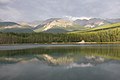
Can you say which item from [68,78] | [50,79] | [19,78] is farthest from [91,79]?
[19,78]

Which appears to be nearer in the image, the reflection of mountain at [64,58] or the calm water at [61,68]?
the calm water at [61,68]

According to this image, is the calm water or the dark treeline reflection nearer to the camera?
the calm water

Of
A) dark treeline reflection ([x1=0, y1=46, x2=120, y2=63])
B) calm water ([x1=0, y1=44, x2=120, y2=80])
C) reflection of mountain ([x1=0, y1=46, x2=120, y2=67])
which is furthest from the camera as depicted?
dark treeline reflection ([x1=0, y1=46, x2=120, y2=63])

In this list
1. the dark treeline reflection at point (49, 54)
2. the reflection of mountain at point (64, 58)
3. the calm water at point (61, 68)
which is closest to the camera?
the calm water at point (61, 68)

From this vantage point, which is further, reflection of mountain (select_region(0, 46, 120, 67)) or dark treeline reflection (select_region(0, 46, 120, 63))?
dark treeline reflection (select_region(0, 46, 120, 63))

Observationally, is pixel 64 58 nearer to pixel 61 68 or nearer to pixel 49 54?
pixel 49 54

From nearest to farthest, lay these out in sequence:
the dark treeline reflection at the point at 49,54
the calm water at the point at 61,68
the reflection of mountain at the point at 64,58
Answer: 1. the calm water at the point at 61,68
2. the reflection of mountain at the point at 64,58
3. the dark treeline reflection at the point at 49,54

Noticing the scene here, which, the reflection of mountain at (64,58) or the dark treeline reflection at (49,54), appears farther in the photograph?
the dark treeline reflection at (49,54)

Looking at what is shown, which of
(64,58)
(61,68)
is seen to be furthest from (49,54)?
(61,68)

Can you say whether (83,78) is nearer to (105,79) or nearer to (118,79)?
(105,79)

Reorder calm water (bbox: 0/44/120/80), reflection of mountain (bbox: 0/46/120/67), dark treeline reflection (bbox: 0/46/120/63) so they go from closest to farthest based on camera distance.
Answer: calm water (bbox: 0/44/120/80)
reflection of mountain (bbox: 0/46/120/67)
dark treeline reflection (bbox: 0/46/120/63)

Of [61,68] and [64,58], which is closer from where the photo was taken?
[61,68]

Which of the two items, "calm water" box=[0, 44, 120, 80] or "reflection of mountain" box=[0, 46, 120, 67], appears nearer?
"calm water" box=[0, 44, 120, 80]

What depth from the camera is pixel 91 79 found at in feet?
102
